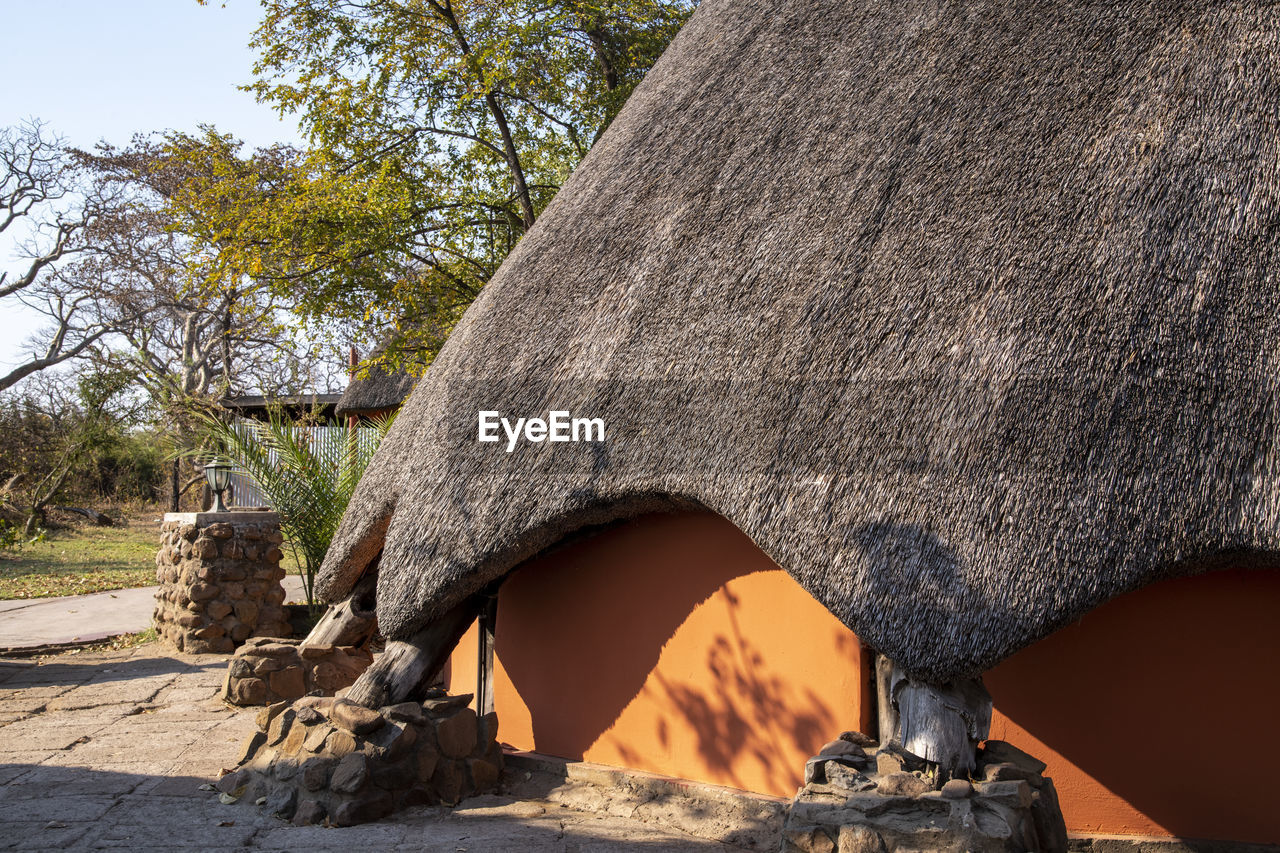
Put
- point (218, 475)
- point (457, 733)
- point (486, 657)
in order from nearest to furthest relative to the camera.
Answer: point (457, 733), point (486, 657), point (218, 475)

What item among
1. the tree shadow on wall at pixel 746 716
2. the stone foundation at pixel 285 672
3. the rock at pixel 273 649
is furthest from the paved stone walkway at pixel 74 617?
the tree shadow on wall at pixel 746 716

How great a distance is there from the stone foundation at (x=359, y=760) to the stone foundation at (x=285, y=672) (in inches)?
56.9

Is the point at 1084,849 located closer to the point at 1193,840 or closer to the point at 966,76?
the point at 1193,840

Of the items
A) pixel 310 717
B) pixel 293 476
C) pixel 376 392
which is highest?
pixel 376 392

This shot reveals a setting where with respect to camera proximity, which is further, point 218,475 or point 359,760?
point 218,475

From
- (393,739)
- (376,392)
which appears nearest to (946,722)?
(393,739)

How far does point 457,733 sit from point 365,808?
0.57m

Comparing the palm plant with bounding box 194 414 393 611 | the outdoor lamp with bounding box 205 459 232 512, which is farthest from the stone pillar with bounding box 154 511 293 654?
the palm plant with bounding box 194 414 393 611

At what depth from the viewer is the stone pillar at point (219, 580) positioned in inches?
309

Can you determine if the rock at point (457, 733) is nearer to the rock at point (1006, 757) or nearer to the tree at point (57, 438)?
the rock at point (1006, 757)

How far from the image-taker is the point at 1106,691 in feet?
12.1

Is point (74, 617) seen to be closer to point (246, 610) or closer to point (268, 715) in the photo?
point (246, 610)

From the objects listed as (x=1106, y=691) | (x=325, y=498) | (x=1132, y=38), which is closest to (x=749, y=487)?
(x=1106, y=691)

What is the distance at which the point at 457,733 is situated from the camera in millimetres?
4547
